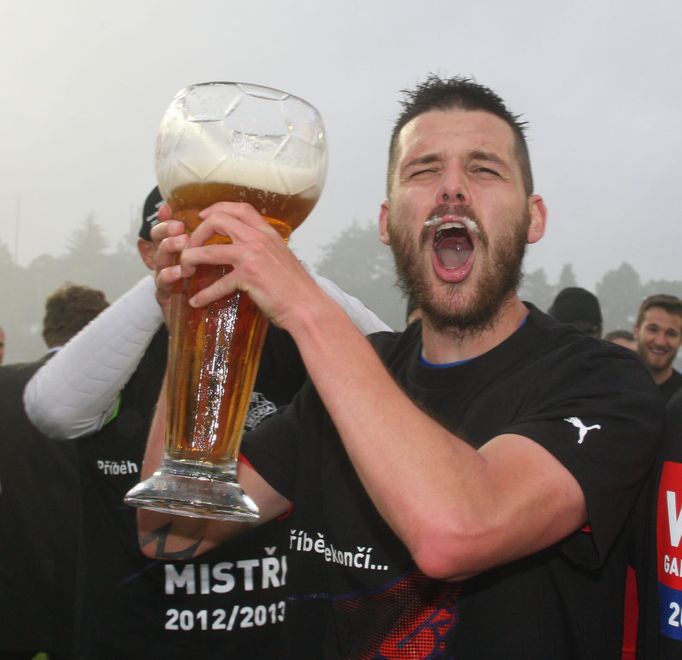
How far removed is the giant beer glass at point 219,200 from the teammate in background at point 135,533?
1102 mm

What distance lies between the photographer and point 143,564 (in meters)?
2.39

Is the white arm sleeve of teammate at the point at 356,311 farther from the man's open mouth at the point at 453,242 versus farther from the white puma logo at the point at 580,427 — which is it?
the white puma logo at the point at 580,427

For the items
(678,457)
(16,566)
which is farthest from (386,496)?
(16,566)

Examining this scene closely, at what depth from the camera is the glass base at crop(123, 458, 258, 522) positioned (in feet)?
3.58

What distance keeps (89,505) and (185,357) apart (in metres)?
1.53

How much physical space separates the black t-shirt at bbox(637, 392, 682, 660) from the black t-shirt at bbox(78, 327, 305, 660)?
113 cm

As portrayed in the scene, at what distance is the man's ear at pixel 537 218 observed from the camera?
6.28 ft

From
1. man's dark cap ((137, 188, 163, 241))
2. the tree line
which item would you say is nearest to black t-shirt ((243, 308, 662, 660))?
man's dark cap ((137, 188, 163, 241))

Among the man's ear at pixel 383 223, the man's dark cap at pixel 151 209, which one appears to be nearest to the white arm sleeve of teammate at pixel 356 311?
the man's ear at pixel 383 223

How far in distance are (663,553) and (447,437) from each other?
504mm

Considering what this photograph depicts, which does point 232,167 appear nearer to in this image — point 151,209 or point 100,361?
point 100,361

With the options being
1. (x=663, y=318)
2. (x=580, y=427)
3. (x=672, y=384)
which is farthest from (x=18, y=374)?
(x=663, y=318)

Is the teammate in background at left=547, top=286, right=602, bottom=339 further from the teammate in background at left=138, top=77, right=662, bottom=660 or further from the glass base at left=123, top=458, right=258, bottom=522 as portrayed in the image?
the glass base at left=123, top=458, right=258, bottom=522

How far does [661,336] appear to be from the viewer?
605 cm
